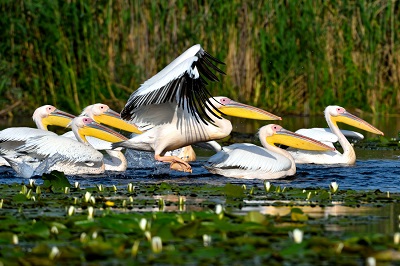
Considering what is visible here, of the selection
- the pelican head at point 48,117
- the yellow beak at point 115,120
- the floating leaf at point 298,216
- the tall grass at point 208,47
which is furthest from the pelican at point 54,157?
the tall grass at point 208,47

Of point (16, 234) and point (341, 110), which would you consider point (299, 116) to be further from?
point (16, 234)

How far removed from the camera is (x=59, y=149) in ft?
25.3

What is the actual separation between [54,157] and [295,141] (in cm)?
222

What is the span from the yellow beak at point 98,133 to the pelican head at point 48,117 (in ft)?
2.20

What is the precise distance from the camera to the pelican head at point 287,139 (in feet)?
27.4

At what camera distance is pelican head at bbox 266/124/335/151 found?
835cm

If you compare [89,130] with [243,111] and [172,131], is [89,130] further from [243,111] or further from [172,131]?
[243,111]

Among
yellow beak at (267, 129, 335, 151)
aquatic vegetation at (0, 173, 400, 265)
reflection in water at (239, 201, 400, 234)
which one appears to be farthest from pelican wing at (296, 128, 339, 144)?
reflection in water at (239, 201, 400, 234)

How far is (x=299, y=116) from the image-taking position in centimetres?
1343

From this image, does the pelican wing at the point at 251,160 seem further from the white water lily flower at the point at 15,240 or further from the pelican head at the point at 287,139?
the white water lily flower at the point at 15,240

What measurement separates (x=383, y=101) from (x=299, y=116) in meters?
1.33

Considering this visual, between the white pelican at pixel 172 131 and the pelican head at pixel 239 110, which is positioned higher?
the pelican head at pixel 239 110

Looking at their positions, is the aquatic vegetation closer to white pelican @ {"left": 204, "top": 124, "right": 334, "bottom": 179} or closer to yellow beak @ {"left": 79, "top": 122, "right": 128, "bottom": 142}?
white pelican @ {"left": 204, "top": 124, "right": 334, "bottom": 179}

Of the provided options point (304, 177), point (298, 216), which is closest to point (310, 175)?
point (304, 177)
